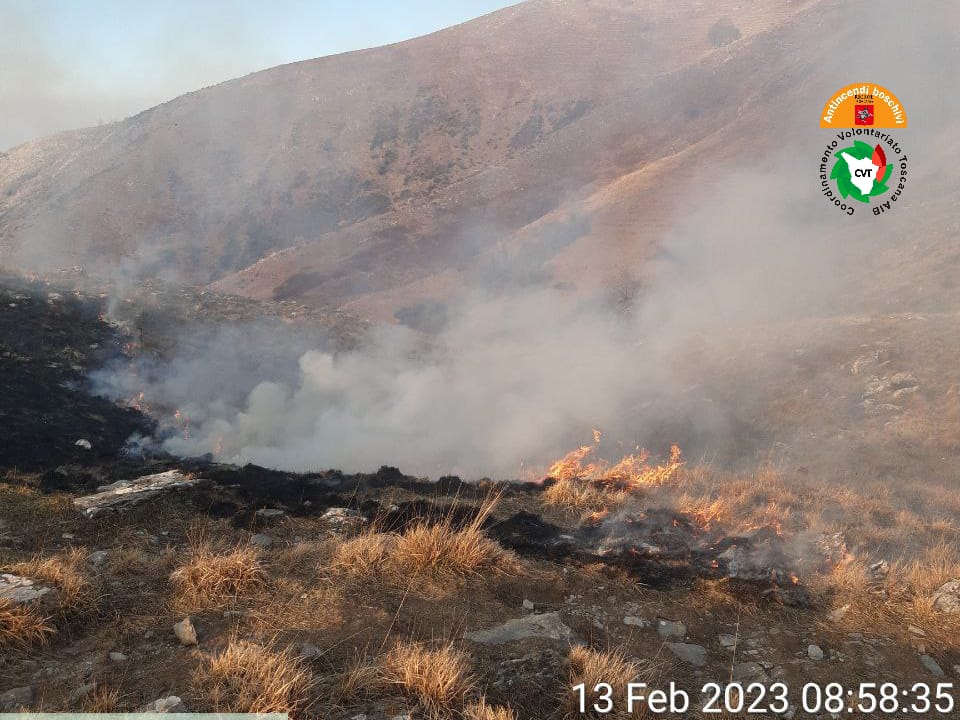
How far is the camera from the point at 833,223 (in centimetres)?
2392

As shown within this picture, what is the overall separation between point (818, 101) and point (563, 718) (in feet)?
138

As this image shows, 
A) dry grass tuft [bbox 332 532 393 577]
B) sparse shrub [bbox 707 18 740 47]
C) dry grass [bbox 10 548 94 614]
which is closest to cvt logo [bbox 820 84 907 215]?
dry grass tuft [bbox 332 532 393 577]

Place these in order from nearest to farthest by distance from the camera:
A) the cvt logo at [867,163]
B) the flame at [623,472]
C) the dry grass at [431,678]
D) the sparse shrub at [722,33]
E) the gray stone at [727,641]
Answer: the dry grass at [431,678] < the gray stone at [727,641] < the flame at [623,472] < the cvt logo at [867,163] < the sparse shrub at [722,33]

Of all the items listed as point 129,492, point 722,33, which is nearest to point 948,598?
point 129,492

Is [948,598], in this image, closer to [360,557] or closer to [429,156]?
[360,557]

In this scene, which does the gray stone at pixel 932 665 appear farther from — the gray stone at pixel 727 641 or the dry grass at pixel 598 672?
the dry grass at pixel 598 672

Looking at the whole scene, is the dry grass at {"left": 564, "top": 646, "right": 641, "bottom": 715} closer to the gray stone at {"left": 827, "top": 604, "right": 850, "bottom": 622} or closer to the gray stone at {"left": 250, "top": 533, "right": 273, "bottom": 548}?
the gray stone at {"left": 827, "top": 604, "right": 850, "bottom": 622}

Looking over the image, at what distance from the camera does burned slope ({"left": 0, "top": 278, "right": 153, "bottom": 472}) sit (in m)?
8.97

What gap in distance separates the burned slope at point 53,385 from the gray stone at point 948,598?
10.7 m

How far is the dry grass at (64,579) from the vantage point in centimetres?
400

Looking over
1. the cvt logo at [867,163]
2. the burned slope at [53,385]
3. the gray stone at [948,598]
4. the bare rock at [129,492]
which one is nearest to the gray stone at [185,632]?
the bare rock at [129,492]

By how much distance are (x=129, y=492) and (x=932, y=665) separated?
8.18 meters

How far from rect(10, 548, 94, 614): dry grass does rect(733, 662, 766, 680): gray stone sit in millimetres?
4696

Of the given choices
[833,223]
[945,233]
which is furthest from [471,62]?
[945,233]
